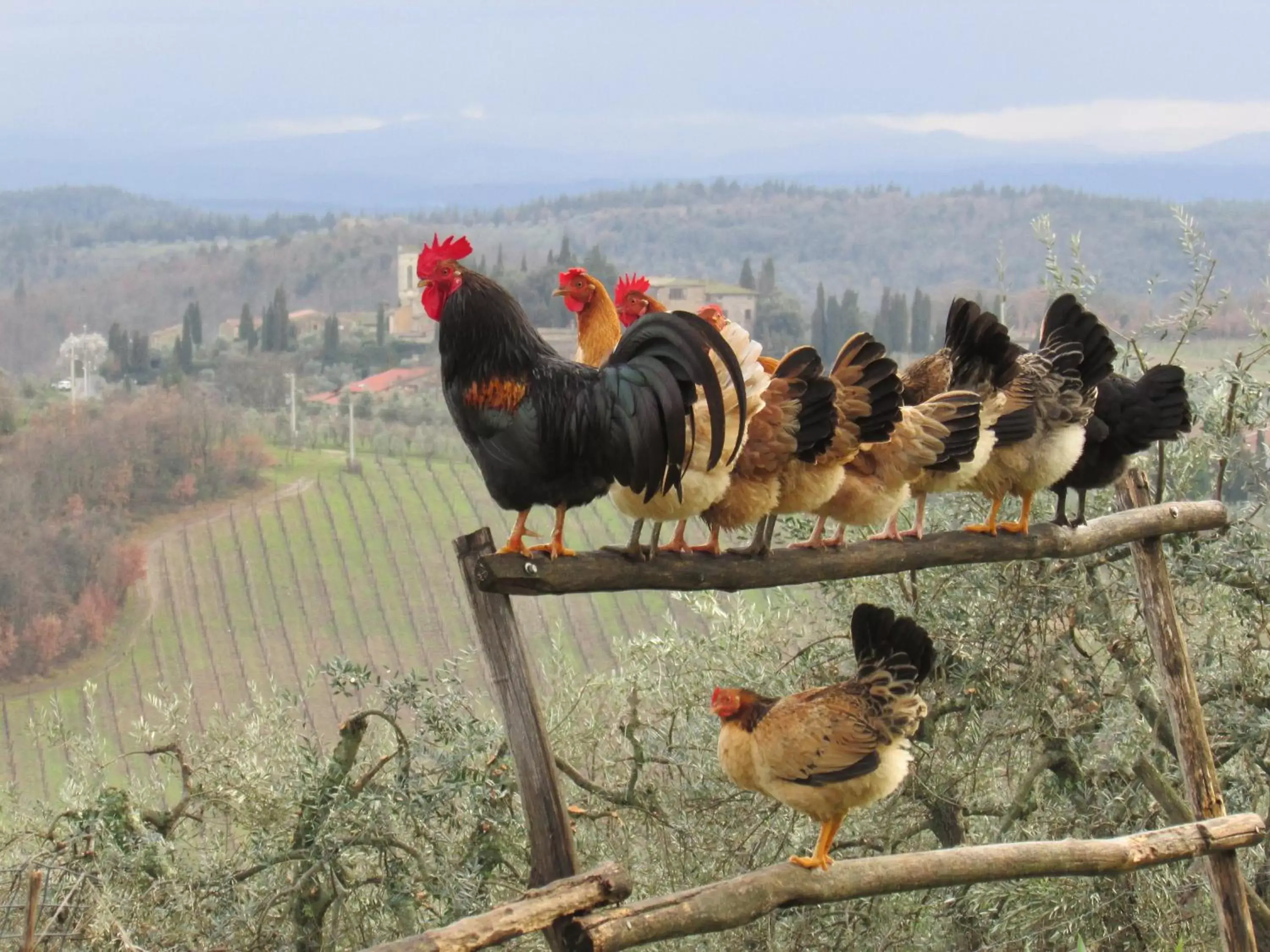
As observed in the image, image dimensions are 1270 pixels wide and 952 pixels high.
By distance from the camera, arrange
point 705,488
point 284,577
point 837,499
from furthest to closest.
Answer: point 284,577 < point 837,499 < point 705,488

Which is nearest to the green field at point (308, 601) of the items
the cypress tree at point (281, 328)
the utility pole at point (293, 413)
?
the utility pole at point (293, 413)

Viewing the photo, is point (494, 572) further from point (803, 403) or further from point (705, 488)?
point (803, 403)

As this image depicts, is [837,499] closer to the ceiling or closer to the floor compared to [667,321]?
closer to the floor

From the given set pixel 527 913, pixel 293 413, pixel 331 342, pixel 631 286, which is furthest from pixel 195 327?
pixel 527 913

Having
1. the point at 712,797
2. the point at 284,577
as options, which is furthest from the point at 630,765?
the point at 284,577

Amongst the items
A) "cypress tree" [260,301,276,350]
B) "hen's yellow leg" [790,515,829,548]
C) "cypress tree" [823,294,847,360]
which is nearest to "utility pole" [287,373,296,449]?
"cypress tree" [260,301,276,350]

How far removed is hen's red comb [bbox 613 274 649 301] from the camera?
3.90 metres

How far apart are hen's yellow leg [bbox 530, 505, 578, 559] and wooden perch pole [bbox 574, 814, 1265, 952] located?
79 cm

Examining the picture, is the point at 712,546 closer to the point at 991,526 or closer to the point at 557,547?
the point at 557,547

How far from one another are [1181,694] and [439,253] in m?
2.91

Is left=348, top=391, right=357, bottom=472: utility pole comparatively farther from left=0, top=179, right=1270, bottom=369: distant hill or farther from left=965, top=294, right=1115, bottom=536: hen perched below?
A: left=965, top=294, right=1115, bottom=536: hen perched below

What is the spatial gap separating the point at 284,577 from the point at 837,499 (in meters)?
17.5

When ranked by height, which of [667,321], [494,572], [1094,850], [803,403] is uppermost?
[667,321]

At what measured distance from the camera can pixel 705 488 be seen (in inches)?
124
